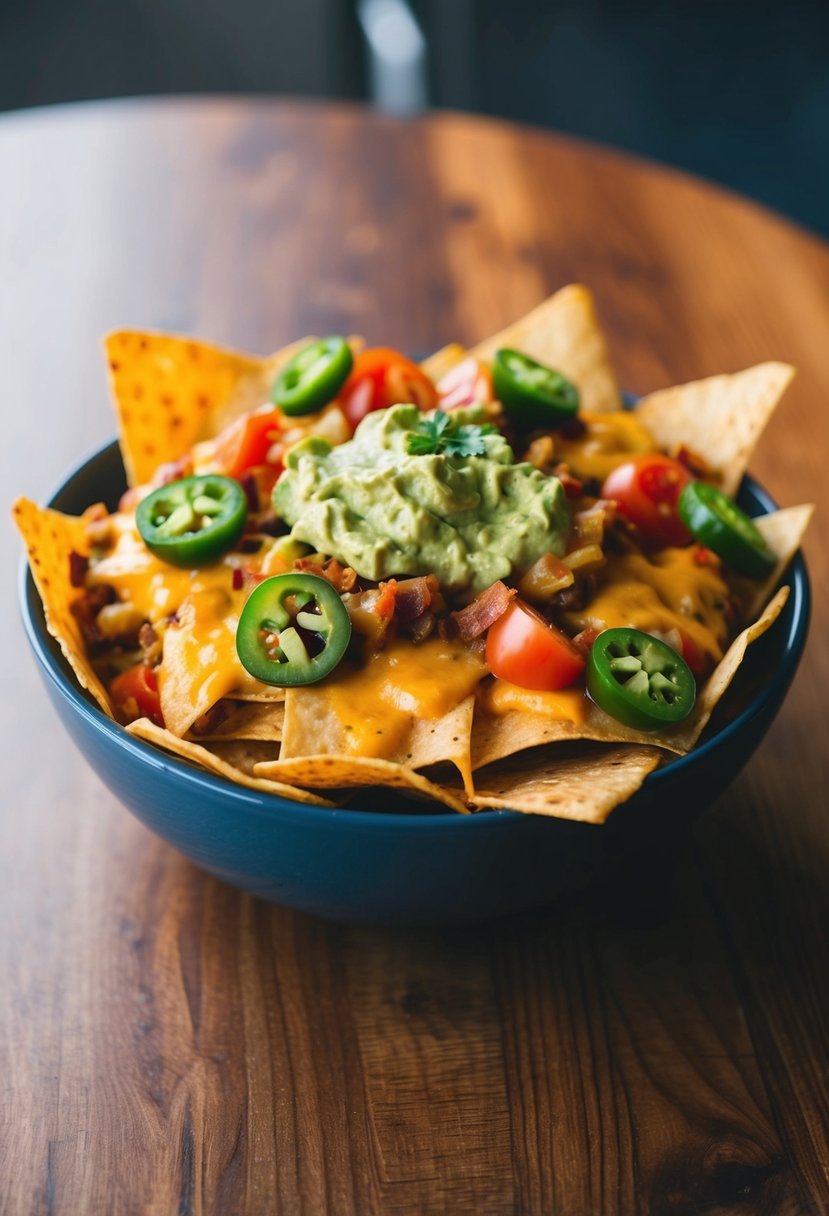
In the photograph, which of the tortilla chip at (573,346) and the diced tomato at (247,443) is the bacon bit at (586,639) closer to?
the diced tomato at (247,443)

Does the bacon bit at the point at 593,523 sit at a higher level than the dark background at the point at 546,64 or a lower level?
higher

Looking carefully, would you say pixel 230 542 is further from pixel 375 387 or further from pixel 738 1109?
pixel 738 1109

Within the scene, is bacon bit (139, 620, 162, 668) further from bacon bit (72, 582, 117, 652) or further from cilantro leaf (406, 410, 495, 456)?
cilantro leaf (406, 410, 495, 456)

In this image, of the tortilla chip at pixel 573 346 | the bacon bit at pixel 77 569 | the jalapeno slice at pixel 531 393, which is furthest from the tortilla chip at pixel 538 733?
the tortilla chip at pixel 573 346

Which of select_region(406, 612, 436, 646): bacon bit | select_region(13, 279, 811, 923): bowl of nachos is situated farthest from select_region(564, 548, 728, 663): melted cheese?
select_region(406, 612, 436, 646): bacon bit

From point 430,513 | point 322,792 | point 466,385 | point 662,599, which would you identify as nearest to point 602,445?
point 466,385

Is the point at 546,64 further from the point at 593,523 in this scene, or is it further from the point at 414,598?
the point at 414,598
